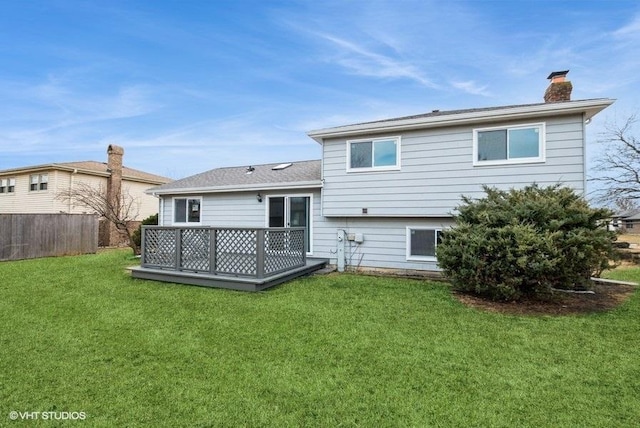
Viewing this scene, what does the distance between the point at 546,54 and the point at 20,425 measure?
1520 cm

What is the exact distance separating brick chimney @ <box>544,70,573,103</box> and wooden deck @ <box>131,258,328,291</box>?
7.80m

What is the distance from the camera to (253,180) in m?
11.1

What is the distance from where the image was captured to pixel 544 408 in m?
2.75

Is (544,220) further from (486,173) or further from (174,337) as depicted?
(174,337)

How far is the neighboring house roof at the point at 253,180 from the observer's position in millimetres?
9949

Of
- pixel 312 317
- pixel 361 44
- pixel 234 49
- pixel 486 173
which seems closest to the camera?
pixel 312 317

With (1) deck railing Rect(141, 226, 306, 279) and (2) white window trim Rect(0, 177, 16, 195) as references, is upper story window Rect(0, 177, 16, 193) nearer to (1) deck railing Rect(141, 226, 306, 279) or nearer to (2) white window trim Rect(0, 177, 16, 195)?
(2) white window trim Rect(0, 177, 16, 195)

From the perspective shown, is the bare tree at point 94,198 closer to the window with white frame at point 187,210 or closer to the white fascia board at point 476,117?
the window with white frame at point 187,210

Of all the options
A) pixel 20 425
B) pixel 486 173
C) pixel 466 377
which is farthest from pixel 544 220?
pixel 20 425

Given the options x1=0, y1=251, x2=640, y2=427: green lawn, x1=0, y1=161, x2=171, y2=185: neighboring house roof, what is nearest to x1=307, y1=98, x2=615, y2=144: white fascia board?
x1=0, y1=251, x2=640, y2=427: green lawn

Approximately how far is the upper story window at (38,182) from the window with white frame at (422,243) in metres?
19.3

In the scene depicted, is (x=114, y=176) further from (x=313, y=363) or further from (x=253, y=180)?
(x=313, y=363)

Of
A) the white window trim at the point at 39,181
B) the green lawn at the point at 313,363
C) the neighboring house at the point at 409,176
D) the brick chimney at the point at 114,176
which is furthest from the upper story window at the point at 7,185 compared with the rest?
the green lawn at the point at 313,363

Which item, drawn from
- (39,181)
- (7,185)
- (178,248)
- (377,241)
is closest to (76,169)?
(39,181)
